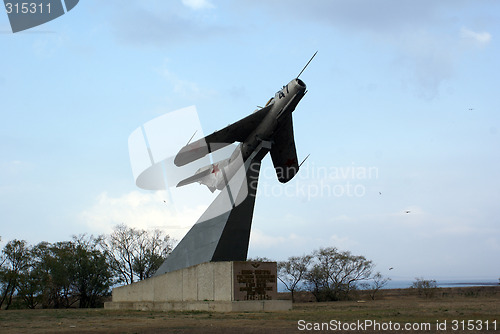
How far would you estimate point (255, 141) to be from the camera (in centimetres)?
2142

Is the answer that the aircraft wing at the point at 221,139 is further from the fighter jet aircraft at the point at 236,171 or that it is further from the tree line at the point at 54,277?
the tree line at the point at 54,277

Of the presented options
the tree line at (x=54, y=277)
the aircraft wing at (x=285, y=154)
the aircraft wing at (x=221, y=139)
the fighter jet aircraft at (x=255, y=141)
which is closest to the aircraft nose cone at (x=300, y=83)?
the fighter jet aircraft at (x=255, y=141)

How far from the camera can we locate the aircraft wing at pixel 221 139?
70.2 ft

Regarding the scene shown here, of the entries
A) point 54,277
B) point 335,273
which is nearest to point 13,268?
point 54,277

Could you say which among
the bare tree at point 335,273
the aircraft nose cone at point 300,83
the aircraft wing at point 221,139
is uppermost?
the aircraft nose cone at point 300,83

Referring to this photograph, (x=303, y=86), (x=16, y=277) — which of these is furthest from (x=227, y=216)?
(x=16, y=277)

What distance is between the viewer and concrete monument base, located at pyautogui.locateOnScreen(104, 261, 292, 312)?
60.2 ft

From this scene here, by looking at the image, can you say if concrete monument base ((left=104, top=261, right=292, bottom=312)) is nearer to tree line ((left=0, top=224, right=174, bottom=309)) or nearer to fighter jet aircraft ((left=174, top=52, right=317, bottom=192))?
fighter jet aircraft ((left=174, top=52, right=317, bottom=192))

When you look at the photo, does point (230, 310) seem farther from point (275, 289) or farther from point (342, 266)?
point (342, 266)

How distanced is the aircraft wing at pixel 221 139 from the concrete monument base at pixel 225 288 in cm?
507

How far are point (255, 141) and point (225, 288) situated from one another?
6.55m

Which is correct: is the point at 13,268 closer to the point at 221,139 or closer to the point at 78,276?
the point at 78,276

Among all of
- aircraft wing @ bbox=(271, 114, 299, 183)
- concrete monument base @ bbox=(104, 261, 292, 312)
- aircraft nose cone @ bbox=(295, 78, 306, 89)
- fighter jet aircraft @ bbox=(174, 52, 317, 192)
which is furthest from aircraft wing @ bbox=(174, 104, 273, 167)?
concrete monument base @ bbox=(104, 261, 292, 312)

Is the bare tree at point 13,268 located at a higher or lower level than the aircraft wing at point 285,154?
lower
